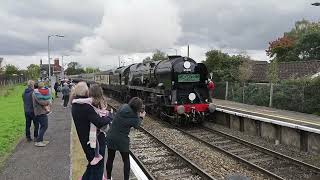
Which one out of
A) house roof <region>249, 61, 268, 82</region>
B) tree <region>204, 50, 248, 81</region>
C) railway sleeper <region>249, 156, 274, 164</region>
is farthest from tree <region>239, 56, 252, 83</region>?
railway sleeper <region>249, 156, 274, 164</region>

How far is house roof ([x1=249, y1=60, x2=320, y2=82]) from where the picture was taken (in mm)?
33541

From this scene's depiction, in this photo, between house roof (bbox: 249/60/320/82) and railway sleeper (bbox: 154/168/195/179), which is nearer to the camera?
railway sleeper (bbox: 154/168/195/179)

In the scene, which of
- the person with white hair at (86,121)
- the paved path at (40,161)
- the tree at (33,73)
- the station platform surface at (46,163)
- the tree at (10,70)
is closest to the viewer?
the person with white hair at (86,121)

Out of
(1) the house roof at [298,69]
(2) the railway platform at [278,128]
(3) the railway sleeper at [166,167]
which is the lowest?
(3) the railway sleeper at [166,167]

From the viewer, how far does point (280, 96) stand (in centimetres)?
2425

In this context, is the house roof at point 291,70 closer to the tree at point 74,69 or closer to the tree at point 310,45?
the tree at point 310,45

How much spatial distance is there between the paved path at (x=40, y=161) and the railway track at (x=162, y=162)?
1854 mm

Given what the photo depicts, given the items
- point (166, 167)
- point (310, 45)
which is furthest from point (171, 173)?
point (310, 45)

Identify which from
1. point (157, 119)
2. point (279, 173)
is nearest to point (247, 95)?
point (157, 119)

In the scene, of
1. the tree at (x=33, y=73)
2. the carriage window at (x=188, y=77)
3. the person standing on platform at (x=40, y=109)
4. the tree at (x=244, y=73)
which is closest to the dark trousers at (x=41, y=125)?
the person standing on platform at (x=40, y=109)

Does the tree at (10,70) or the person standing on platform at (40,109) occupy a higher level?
the tree at (10,70)

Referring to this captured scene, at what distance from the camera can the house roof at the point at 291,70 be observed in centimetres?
3354

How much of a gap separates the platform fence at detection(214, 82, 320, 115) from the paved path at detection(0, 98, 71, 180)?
13980 millimetres

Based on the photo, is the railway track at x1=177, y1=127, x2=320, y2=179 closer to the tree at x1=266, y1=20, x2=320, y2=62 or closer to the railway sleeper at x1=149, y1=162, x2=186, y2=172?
the railway sleeper at x1=149, y1=162, x2=186, y2=172
